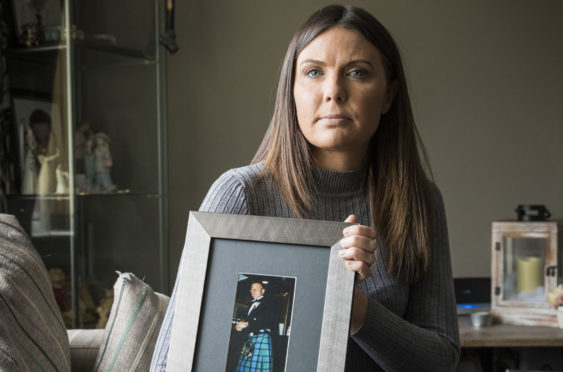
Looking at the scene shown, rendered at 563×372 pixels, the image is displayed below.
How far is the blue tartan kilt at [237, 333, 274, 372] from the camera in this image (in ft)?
2.72

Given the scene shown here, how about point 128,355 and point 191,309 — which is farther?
point 128,355

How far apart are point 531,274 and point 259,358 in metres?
2.15

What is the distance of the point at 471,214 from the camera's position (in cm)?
356

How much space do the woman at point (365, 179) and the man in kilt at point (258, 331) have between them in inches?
7.5

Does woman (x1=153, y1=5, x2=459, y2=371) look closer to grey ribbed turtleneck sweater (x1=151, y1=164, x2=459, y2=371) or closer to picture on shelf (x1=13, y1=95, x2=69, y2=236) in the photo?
grey ribbed turtleneck sweater (x1=151, y1=164, x2=459, y2=371)

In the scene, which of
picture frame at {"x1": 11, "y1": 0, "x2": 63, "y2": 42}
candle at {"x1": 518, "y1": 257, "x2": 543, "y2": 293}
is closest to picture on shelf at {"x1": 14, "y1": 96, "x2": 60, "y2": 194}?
picture frame at {"x1": 11, "y1": 0, "x2": 63, "y2": 42}

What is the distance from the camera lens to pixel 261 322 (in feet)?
2.79

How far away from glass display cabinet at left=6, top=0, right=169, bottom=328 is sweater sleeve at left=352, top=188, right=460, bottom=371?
5.52 ft

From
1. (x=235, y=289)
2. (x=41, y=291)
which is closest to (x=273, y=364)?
(x=235, y=289)

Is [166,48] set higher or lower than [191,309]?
higher

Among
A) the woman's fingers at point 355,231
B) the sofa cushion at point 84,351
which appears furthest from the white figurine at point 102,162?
the woman's fingers at point 355,231

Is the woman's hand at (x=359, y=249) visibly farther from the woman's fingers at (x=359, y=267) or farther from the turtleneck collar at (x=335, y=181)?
the turtleneck collar at (x=335, y=181)

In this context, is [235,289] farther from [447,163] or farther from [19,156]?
[447,163]

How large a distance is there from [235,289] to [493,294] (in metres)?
2.09
